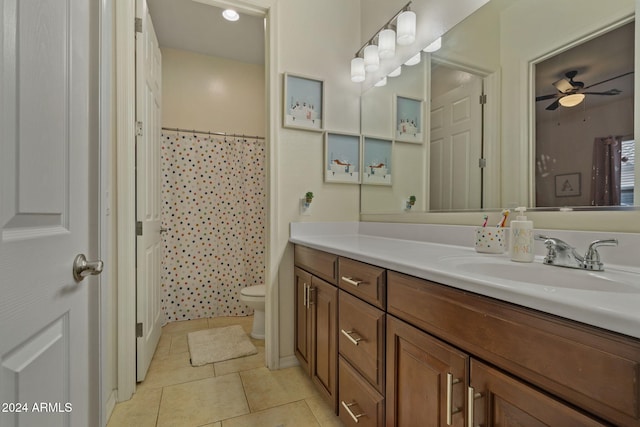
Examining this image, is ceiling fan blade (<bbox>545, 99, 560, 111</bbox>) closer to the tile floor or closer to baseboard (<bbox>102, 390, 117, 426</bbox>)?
the tile floor

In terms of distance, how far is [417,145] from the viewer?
175cm

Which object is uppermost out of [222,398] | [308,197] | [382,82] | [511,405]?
[382,82]

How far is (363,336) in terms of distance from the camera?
1.09 metres

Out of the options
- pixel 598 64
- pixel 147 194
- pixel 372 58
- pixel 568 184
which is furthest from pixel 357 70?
pixel 147 194

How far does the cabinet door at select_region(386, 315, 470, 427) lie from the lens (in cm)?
70

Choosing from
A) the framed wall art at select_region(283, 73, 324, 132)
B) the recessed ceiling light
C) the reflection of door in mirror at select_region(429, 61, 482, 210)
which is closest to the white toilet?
the framed wall art at select_region(283, 73, 324, 132)

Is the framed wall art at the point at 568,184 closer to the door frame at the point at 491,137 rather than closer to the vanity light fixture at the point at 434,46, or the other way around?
the door frame at the point at 491,137

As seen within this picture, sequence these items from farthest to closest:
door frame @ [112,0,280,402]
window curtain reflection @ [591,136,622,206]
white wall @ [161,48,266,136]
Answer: white wall @ [161,48,266,136], door frame @ [112,0,280,402], window curtain reflection @ [591,136,622,206]

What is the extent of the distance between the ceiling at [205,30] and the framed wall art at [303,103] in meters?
0.80

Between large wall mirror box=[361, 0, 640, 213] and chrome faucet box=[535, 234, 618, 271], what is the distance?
0.78 feet

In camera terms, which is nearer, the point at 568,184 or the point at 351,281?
the point at 568,184

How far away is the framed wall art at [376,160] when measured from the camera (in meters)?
1.99

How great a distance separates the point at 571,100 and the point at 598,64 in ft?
0.39

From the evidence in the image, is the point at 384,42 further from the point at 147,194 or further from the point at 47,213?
the point at 47,213
